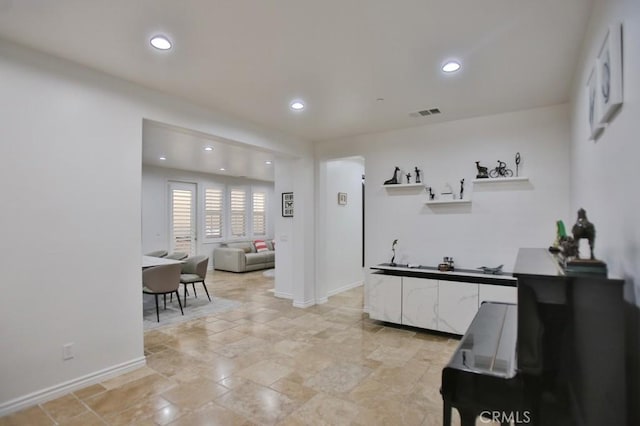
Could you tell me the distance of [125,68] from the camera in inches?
114

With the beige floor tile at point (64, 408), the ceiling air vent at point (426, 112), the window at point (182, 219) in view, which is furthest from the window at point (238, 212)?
the beige floor tile at point (64, 408)

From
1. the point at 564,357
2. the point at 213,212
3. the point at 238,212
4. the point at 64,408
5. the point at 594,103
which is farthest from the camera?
the point at 238,212

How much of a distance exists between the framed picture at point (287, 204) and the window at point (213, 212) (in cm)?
409

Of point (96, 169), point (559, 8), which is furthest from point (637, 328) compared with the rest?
point (96, 169)

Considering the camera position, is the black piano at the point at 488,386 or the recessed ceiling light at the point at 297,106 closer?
the black piano at the point at 488,386

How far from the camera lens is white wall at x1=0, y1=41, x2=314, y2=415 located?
249 centimetres

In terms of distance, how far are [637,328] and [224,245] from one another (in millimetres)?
9173

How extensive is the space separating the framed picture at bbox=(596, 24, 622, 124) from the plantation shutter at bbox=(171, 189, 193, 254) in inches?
338

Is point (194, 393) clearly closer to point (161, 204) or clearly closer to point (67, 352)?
point (67, 352)

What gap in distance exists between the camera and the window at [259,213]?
1074 cm

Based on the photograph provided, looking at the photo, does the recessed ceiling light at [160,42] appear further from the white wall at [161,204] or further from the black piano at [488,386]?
the white wall at [161,204]

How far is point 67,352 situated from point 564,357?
338 centimetres

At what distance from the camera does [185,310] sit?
5242mm

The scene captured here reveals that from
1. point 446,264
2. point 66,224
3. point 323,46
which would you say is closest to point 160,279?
point 66,224
